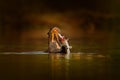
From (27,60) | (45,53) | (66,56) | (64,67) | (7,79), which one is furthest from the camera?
(45,53)

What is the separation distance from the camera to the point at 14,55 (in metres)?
32.8

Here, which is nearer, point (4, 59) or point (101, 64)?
point (101, 64)

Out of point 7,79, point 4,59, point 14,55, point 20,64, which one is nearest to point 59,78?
point 7,79

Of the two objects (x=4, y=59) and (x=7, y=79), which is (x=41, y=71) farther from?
(x=4, y=59)

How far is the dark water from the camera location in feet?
76.5

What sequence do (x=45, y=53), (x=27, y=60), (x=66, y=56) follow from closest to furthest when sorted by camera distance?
(x=27, y=60) < (x=66, y=56) < (x=45, y=53)

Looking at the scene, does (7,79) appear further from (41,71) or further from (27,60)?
(27,60)

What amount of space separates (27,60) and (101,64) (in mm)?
3481

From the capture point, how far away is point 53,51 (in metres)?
33.9

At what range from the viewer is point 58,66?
26750 mm

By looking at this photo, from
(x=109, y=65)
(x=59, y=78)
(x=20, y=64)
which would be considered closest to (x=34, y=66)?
(x=20, y=64)

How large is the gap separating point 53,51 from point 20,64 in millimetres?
6189

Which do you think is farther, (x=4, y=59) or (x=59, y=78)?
(x=4, y=59)

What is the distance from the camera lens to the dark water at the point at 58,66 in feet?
76.5
